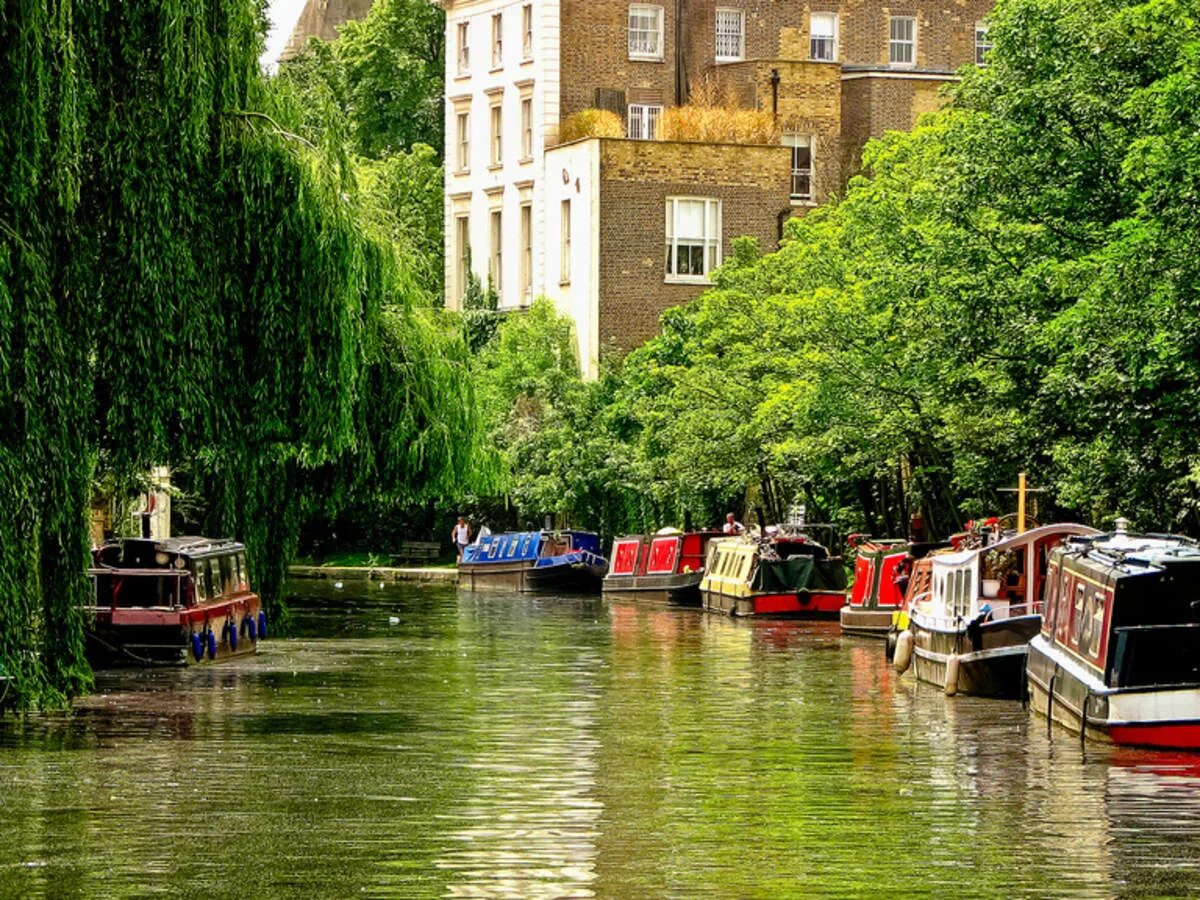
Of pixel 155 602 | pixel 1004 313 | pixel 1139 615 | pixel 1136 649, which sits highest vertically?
pixel 1004 313

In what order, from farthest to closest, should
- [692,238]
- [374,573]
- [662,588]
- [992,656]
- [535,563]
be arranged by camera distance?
[374,573]
[692,238]
[535,563]
[662,588]
[992,656]

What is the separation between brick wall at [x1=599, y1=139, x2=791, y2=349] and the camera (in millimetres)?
90250

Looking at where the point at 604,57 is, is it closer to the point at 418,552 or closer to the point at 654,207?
the point at 654,207

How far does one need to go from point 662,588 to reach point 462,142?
3268cm

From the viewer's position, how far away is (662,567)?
250 feet

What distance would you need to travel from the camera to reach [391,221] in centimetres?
5162

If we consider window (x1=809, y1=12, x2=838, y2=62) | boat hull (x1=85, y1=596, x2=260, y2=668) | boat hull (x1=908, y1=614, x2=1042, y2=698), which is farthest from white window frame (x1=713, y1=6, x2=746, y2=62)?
boat hull (x1=908, y1=614, x2=1042, y2=698)

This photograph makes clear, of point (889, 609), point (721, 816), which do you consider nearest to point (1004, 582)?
point (889, 609)

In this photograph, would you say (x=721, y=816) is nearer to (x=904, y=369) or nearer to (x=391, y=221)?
(x=391, y=221)

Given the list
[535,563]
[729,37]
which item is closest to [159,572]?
[535,563]

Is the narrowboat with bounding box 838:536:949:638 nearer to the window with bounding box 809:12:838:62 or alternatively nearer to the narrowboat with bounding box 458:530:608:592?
the narrowboat with bounding box 458:530:608:592

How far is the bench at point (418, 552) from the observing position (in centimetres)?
9669

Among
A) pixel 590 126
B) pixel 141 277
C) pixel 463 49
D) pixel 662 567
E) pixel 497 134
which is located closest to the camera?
pixel 141 277

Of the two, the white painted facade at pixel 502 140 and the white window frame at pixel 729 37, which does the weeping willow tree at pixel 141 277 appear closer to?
the white painted facade at pixel 502 140
